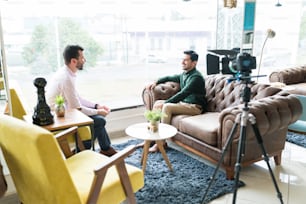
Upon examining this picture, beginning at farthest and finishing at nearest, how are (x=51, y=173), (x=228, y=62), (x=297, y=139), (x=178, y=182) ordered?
(x=297, y=139), (x=228, y=62), (x=178, y=182), (x=51, y=173)

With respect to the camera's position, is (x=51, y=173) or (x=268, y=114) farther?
(x=268, y=114)

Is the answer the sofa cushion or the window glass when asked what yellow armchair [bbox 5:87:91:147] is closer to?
the window glass

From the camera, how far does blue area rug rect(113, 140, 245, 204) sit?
8.31 ft

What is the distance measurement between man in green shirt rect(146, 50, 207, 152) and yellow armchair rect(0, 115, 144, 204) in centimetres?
140

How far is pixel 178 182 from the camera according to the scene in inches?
A: 110

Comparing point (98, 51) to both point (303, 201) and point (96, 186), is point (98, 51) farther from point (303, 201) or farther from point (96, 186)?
point (303, 201)

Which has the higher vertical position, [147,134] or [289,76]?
[289,76]

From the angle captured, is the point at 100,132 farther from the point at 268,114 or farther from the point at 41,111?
the point at 268,114

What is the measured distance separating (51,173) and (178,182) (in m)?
1.44

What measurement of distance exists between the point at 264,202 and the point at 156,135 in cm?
106

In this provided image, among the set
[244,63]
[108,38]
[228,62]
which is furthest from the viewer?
[108,38]

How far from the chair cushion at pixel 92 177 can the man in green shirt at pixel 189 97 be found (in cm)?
123

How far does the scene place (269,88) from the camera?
123 inches

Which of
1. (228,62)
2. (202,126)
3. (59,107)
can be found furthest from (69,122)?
(228,62)
